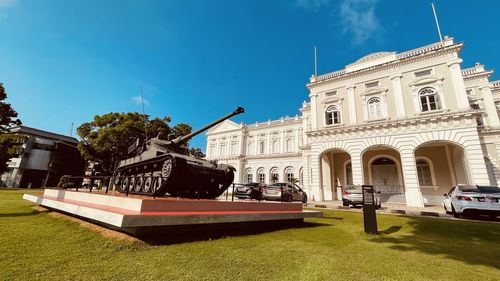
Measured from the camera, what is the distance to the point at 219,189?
9.39 metres

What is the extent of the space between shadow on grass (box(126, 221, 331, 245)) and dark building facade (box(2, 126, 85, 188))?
41.8 m

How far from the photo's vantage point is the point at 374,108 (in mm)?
19281

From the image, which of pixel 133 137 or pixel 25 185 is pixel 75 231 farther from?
pixel 25 185

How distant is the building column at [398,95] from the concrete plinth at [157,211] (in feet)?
50.6

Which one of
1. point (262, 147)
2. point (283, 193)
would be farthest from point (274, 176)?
point (283, 193)

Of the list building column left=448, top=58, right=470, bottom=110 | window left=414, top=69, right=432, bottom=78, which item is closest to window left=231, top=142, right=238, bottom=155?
window left=414, top=69, right=432, bottom=78

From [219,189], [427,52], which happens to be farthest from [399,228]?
[427,52]

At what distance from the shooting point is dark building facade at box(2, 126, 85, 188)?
33.2m

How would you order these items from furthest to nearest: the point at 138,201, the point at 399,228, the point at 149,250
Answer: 1. the point at 399,228
2. the point at 138,201
3. the point at 149,250

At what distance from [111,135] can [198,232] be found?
25899 mm

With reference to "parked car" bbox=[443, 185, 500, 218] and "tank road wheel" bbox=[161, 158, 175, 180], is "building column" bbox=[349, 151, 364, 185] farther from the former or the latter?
"tank road wheel" bbox=[161, 158, 175, 180]

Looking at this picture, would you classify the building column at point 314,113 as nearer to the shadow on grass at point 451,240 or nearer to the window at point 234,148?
the shadow on grass at point 451,240

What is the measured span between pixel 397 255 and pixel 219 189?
6557mm

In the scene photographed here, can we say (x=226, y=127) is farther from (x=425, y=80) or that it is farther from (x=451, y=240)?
(x=451, y=240)
